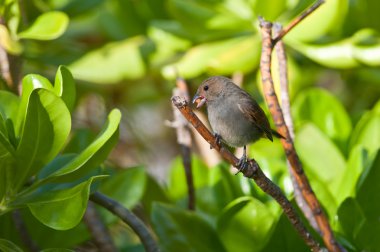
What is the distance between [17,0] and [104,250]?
0.63 m

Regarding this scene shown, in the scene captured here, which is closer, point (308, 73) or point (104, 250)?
point (104, 250)

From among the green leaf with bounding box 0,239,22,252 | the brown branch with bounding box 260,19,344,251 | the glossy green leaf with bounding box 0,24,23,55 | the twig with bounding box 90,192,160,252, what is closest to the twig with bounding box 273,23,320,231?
the brown branch with bounding box 260,19,344,251

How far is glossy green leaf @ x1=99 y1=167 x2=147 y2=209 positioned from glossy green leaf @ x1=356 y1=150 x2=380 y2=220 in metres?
0.49

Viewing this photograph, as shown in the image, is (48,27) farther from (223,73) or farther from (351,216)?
(351,216)

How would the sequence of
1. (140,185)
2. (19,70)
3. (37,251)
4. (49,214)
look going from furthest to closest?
(19,70) < (140,185) < (37,251) < (49,214)

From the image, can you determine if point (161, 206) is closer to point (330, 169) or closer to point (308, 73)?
point (330, 169)

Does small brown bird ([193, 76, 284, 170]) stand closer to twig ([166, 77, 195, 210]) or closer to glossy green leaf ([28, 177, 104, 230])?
twig ([166, 77, 195, 210])

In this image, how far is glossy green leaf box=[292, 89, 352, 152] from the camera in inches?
77.1

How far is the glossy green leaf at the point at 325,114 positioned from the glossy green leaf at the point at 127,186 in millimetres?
462

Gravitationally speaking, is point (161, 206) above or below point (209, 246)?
above

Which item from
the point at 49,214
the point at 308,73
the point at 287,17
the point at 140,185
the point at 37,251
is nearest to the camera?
the point at 49,214

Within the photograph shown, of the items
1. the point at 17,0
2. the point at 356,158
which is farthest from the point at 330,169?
the point at 17,0

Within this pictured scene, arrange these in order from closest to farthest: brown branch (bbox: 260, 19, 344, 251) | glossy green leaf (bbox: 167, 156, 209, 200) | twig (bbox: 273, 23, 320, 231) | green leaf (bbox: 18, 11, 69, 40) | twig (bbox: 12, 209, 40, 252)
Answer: brown branch (bbox: 260, 19, 344, 251) < twig (bbox: 273, 23, 320, 231) < twig (bbox: 12, 209, 40, 252) < green leaf (bbox: 18, 11, 69, 40) < glossy green leaf (bbox: 167, 156, 209, 200)

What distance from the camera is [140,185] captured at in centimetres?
175
